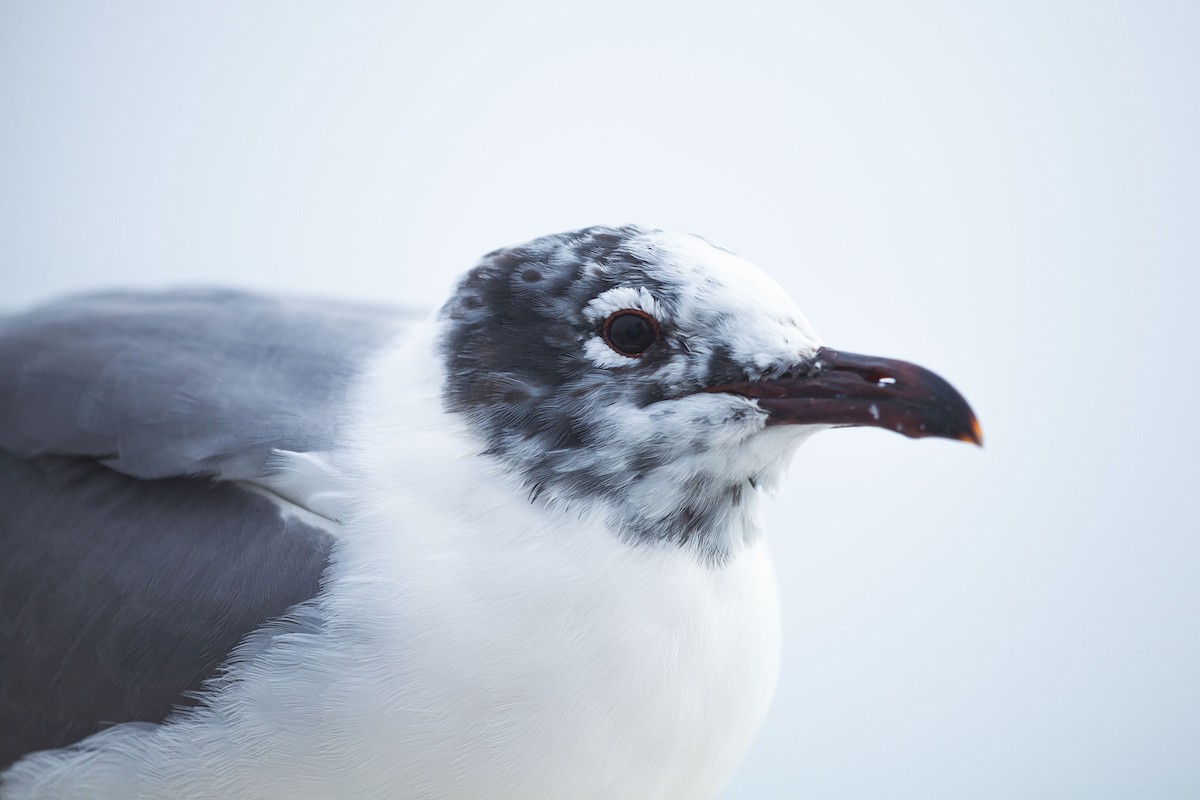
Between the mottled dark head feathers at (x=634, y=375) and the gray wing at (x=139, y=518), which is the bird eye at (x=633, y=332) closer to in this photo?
Result: the mottled dark head feathers at (x=634, y=375)

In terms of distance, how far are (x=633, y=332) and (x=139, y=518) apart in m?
0.70

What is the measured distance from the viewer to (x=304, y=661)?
1.37 meters

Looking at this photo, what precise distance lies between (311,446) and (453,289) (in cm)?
29

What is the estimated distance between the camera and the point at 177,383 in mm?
1590

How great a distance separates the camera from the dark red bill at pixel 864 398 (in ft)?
4.42

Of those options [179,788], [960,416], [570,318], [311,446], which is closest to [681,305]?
[570,318]

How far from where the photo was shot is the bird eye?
1.39 metres

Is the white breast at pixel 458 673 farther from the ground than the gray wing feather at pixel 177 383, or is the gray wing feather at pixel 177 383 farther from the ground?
the gray wing feather at pixel 177 383

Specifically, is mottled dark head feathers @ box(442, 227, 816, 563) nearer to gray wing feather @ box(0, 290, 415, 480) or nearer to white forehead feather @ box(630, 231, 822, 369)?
white forehead feather @ box(630, 231, 822, 369)

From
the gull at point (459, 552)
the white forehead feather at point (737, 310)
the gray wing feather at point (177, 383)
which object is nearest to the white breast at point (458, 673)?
the gull at point (459, 552)

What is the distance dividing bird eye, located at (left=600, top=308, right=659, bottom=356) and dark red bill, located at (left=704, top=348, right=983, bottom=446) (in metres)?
0.10

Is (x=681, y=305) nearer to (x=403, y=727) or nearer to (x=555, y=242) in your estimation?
(x=555, y=242)

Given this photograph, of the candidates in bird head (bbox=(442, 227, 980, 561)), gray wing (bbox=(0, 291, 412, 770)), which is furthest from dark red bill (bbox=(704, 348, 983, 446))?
gray wing (bbox=(0, 291, 412, 770))

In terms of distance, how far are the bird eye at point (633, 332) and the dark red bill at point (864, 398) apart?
4.0 inches
